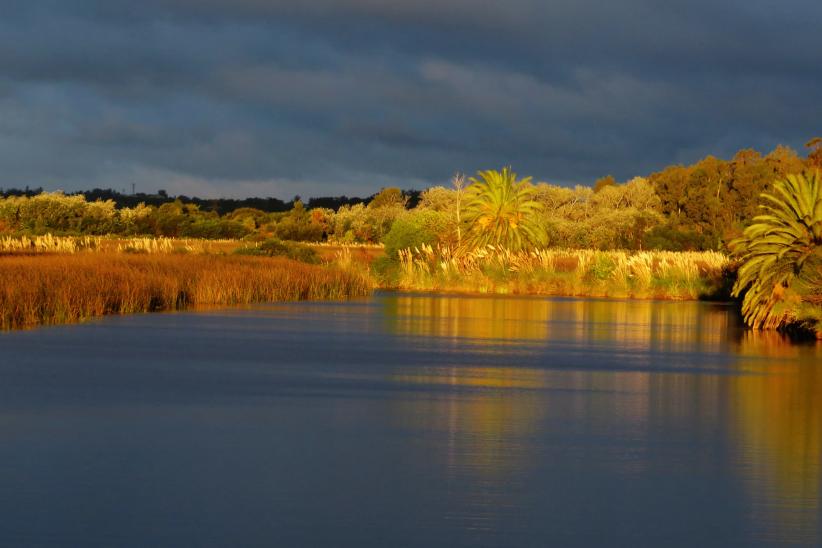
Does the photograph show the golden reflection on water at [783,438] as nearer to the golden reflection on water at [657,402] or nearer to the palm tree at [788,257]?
the golden reflection on water at [657,402]

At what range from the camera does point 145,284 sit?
28438 millimetres

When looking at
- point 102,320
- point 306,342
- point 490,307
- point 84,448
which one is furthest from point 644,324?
point 84,448

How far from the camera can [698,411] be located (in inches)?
550

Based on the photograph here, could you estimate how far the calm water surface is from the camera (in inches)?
323

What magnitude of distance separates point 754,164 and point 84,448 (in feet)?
243

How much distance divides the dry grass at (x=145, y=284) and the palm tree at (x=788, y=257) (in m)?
13.7

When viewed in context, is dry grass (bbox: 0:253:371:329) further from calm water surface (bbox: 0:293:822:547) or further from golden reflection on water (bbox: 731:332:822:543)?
golden reflection on water (bbox: 731:332:822:543)

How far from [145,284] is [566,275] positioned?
59.5ft

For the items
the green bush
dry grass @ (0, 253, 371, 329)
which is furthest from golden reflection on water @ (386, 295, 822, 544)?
the green bush

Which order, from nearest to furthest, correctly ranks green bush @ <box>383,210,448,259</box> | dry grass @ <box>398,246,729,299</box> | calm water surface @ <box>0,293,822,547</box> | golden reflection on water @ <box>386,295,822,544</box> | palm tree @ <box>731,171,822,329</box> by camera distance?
calm water surface @ <box>0,293,822,547</box> < golden reflection on water @ <box>386,295,822,544</box> < palm tree @ <box>731,171,822,329</box> < dry grass @ <box>398,246,729,299</box> < green bush @ <box>383,210,448,259</box>

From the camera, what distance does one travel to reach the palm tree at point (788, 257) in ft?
80.7

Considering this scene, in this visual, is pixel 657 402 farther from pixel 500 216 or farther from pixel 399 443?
pixel 500 216

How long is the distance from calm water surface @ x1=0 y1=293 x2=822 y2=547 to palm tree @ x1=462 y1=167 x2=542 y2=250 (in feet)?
77.8

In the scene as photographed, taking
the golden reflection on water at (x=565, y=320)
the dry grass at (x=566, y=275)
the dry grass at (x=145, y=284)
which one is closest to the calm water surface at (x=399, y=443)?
the golden reflection on water at (x=565, y=320)
